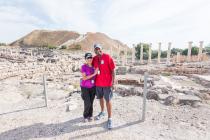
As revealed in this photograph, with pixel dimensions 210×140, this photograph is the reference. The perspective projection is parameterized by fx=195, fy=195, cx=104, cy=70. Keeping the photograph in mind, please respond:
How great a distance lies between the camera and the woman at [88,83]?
4.46 m

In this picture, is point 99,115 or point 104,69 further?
point 99,115

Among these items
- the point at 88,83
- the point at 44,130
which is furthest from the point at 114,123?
the point at 44,130

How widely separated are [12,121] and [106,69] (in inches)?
116

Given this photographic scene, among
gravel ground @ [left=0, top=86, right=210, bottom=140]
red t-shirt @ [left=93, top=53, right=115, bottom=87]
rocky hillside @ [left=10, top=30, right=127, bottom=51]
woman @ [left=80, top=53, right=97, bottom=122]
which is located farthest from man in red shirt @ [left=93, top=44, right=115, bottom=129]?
rocky hillside @ [left=10, top=30, right=127, bottom=51]

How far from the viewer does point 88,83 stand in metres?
4.56

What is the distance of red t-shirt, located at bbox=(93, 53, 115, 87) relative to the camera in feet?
14.1

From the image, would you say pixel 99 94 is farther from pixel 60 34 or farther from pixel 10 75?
pixel 60 34

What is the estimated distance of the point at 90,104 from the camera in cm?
474

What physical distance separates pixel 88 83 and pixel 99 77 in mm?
336

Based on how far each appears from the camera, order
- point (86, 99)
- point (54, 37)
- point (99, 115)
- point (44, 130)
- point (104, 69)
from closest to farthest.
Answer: point (104, 69), point (44, 130), point (86, 99), point (99, 115), point (54, 37)

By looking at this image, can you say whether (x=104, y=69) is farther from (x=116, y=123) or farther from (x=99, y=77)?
(x=116, y=123)

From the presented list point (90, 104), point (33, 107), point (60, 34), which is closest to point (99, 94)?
point (90, 104)

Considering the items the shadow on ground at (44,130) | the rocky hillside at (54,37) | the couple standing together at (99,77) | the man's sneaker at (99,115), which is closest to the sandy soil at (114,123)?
the shadow on ground at (44,130)

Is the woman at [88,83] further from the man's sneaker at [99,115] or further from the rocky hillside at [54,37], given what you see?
the rocky hillside at [54,37]
